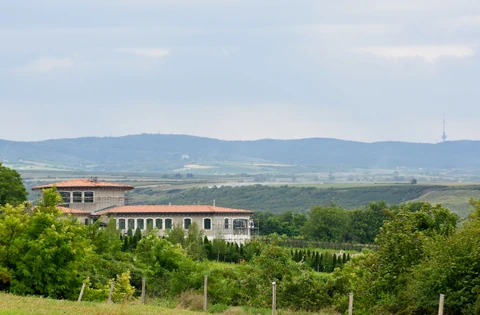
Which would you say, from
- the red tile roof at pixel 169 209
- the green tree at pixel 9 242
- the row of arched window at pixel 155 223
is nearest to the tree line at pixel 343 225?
the red tile roof at pixel 169 209

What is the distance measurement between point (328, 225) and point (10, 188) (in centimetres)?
3598

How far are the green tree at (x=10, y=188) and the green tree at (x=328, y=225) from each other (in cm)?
3312

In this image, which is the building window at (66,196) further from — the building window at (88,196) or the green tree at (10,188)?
the green tree at (10,188)

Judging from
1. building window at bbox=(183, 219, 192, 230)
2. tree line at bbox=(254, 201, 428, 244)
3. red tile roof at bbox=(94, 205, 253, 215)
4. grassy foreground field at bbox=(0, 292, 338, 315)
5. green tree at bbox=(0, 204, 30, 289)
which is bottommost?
tree line at bbox=(254, 201, 428, 244)

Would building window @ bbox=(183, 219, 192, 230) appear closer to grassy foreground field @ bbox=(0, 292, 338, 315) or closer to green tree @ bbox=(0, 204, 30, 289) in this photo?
green tree @ bbox=(0, 204, 30, 289)

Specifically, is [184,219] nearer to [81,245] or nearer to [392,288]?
[81,245]

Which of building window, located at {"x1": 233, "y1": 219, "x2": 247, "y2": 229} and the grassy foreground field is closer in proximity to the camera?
the grassy foreground field

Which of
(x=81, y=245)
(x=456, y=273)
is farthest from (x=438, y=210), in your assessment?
(x=81, y=245)

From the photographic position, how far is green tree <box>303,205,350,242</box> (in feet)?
324

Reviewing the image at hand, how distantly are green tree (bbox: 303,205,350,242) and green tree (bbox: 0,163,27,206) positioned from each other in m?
33.1

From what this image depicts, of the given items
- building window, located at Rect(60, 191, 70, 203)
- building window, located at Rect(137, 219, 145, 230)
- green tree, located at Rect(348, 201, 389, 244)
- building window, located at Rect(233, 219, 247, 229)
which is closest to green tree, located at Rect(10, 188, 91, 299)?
building window, located at Rect(137, 219, 145, 230)

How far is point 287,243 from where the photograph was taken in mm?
87750

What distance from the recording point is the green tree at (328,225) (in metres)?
98.8

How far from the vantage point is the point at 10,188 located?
74312mm
